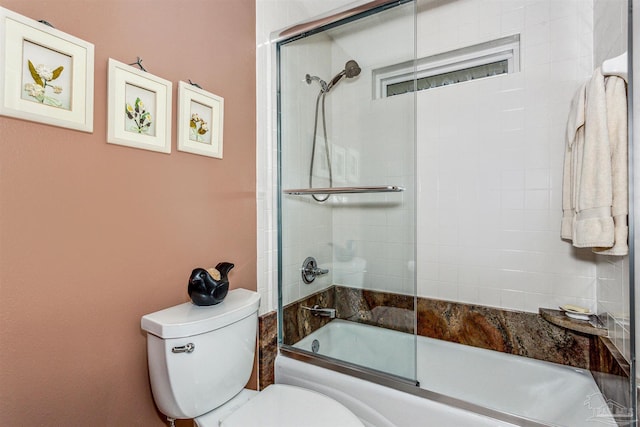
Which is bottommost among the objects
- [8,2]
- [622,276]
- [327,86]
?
[622,276]

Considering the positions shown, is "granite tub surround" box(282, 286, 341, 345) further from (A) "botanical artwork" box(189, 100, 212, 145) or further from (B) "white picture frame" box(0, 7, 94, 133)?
(B) "white picture frame" box(0, 7, 94, 133)

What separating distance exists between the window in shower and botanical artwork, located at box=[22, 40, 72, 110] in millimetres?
1205

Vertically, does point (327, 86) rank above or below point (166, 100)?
above

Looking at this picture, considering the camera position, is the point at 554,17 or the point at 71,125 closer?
the point at 71,125

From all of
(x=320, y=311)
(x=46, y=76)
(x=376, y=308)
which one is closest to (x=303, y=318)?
(x=320, y=311)

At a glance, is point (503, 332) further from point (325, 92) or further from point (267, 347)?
point (325, 92)

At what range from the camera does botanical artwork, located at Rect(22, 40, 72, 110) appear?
A: 2.55ft

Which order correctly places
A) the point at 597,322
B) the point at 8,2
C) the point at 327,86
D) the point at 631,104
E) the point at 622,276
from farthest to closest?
1. the point at 327,86
2. the point at 597,322
3. the point at 622,276
4. the point at 631,104
5. the point at 8,2

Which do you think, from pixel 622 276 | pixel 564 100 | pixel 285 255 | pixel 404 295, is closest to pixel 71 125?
pixel 285 255

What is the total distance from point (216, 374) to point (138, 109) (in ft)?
3.05

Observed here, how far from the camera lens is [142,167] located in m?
1.05

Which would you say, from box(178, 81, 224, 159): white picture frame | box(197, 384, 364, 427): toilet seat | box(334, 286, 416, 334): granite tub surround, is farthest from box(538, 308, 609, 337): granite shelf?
box(178, 81, 224, 159): white picture frame

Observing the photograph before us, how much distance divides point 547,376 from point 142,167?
198cm

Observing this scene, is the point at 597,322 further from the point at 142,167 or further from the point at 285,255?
the point at 142,167
